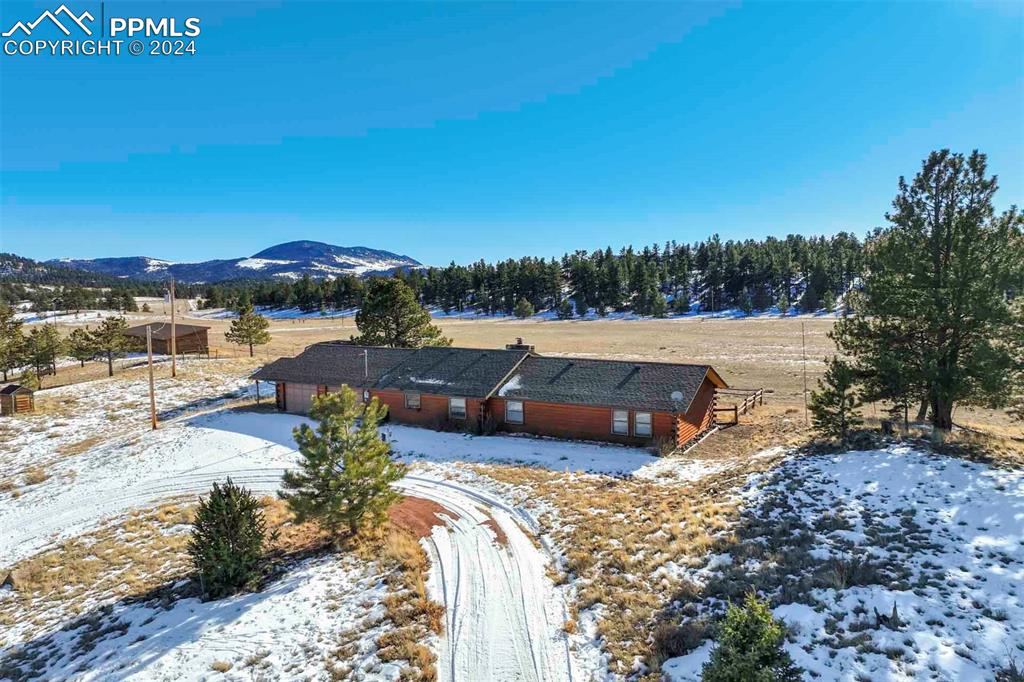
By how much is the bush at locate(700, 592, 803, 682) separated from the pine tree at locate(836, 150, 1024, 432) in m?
16.1

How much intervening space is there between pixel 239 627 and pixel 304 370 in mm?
25647

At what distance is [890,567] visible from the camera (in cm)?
1105

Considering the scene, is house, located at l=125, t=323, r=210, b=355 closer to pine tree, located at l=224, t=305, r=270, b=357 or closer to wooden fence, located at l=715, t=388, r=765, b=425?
pine tree, located at l=224, t=305, r=270, b=357

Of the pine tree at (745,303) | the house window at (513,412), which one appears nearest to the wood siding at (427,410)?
the house window at (513,412)

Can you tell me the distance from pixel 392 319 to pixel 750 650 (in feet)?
Answer: 129

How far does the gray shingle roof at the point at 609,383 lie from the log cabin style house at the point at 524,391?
0.16 ft

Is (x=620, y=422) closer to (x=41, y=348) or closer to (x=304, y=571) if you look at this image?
(x=304, y=571)

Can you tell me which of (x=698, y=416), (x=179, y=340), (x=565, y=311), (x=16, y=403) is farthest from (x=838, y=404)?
(x=565, y=311)

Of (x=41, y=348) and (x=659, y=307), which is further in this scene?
(x=659, y=307)

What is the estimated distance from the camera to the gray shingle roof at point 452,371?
97.8 feet

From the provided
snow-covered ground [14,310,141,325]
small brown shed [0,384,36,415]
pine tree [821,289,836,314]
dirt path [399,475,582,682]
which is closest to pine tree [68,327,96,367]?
small brown shed [0,384,36,415]

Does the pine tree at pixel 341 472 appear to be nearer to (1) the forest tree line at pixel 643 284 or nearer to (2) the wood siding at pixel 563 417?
(2) the wood siding at pixel 563 417

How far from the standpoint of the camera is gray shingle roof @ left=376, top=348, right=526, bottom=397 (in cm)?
2981

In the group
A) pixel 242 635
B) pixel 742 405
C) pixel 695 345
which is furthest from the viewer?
pixel 695 345
